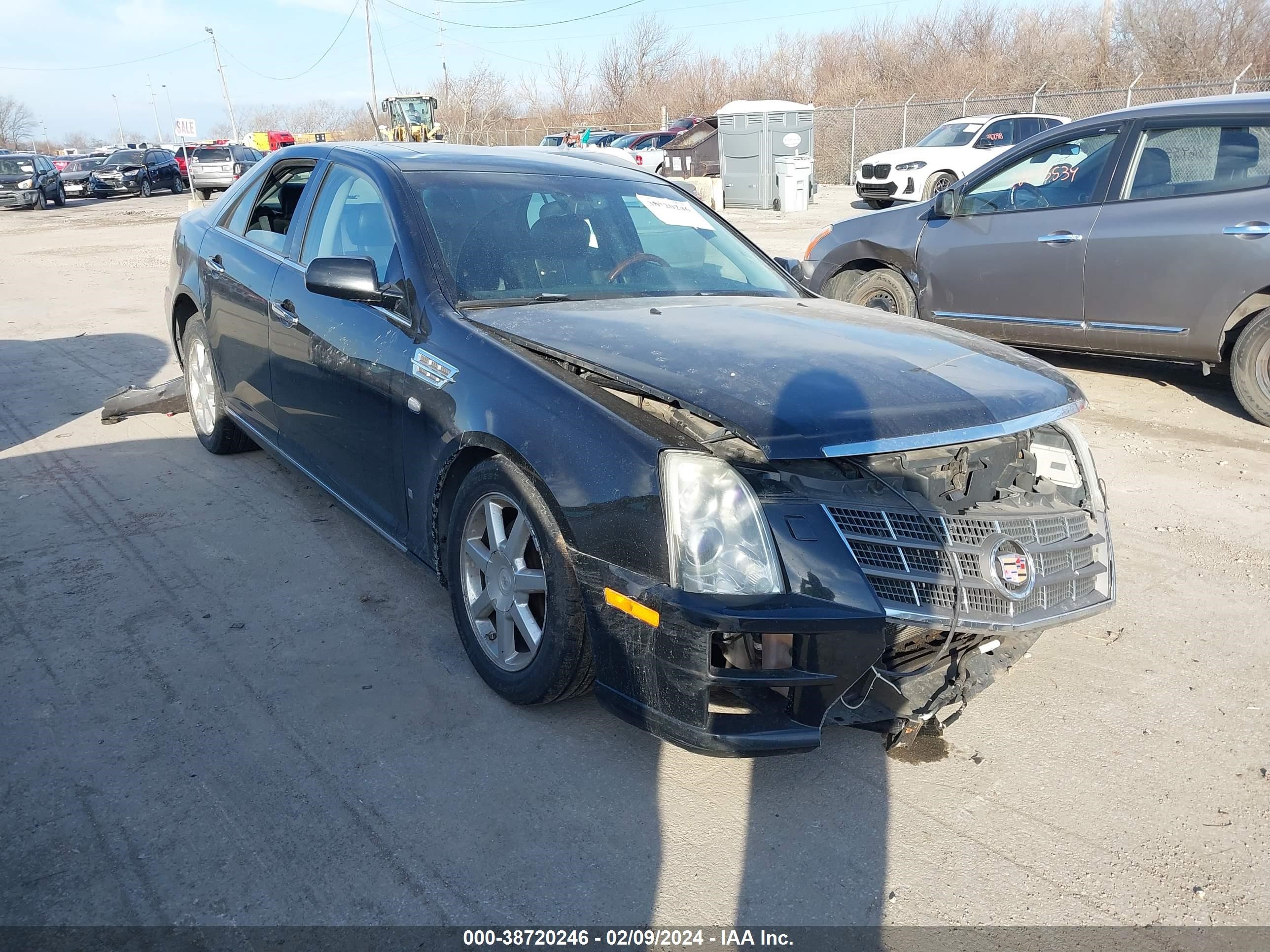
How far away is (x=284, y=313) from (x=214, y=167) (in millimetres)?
32140

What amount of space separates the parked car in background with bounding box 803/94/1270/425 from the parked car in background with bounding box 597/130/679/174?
66.4ft

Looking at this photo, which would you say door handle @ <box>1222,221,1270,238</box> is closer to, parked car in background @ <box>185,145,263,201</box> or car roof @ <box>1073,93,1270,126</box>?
car roof @ <box>1073,93,1270,126</box>

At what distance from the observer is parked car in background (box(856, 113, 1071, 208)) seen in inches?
778

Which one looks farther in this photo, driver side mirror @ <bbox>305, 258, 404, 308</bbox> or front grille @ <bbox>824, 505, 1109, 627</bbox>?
driver side mirror @ <bbox>305, 258, 404, 308</bbox>

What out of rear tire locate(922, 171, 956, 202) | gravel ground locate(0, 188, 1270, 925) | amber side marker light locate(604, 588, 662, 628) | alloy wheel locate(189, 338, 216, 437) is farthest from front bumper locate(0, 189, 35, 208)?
amber side marker light locate(604, 588, 662, 628)

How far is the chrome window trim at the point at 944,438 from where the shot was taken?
8.17 ft

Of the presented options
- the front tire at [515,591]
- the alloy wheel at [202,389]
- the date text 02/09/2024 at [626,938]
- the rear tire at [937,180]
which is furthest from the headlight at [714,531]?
the rear tire at [937,180]

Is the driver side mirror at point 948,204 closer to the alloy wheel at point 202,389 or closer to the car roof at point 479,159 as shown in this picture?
the car roof at point 479,159

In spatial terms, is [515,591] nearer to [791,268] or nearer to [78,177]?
[791,268]

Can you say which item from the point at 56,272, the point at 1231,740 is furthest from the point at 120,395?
the point at 56,272

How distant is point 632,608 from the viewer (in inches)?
101

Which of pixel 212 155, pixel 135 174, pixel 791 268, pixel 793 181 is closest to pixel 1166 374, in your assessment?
pixel 791 268

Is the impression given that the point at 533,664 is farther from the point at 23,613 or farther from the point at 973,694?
the point at 23,613

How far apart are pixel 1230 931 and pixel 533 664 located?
187cm
